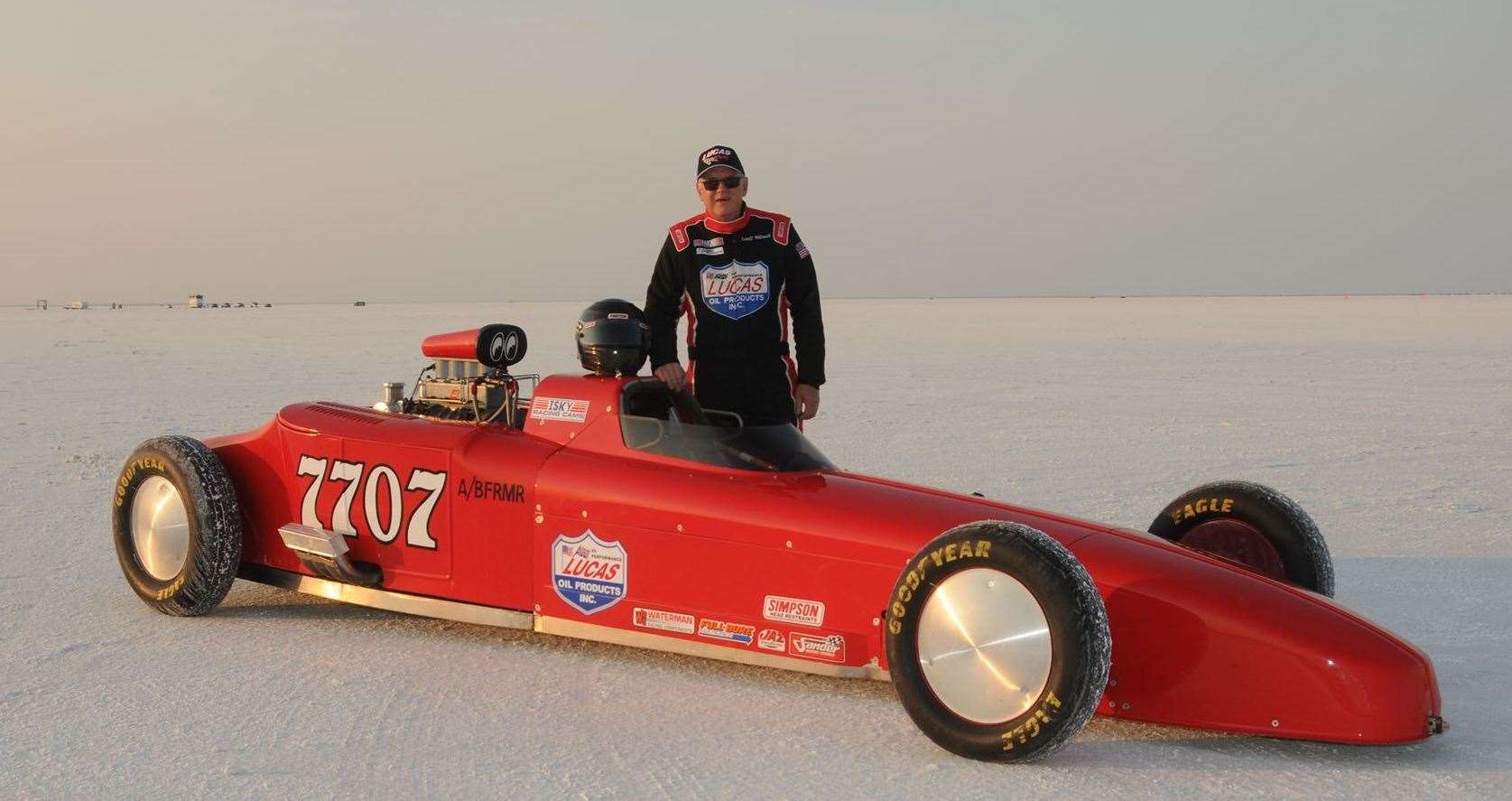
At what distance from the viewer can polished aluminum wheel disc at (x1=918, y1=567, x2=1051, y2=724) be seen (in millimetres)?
4488

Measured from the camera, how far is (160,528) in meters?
6.70

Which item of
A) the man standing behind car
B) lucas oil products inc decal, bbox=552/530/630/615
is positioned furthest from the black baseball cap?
lucas oil products inc decal, bbox=552/530/630/615

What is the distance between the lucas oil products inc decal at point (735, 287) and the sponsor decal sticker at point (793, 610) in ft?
8.19

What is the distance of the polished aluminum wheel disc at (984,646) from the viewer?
449 cm

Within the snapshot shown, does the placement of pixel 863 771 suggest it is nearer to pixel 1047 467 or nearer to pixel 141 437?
pixel 1047 467

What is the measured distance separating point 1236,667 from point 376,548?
12.3 ft

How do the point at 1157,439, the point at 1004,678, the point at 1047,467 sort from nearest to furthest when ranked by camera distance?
1. the point at 1004,678
2. the point at 1047,467
3. the point at 1157,439

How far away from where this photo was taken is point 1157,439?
1396 cm

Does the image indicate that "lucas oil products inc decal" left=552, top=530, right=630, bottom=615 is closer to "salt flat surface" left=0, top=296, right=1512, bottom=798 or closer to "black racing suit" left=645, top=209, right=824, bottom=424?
"salt flat surface" left=0, top=296, right=1512, bottom=798

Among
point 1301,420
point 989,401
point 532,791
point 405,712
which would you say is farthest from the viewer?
point 989,401

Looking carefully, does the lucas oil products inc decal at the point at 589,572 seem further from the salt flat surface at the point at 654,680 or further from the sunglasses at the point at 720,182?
the sunglasses at the point at 720,182

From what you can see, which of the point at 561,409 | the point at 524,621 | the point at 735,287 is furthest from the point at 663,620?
the point at 735,287

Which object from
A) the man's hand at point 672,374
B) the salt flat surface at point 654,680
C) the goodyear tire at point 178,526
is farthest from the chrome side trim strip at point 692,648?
the goodyear tire at point 178,526

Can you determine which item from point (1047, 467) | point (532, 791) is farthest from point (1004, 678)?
point (1047, 467)
